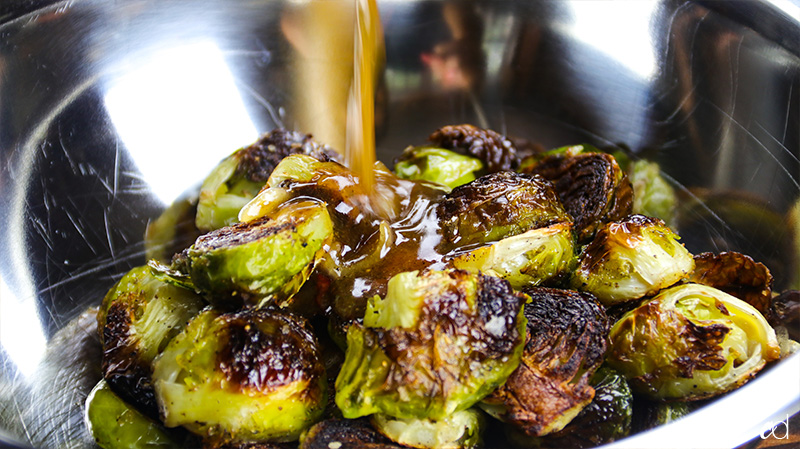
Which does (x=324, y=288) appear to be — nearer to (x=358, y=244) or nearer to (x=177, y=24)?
(x=358, y=244)

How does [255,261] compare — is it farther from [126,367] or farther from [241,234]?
[126,367]

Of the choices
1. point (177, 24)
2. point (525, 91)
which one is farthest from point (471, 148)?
point (177, 24)

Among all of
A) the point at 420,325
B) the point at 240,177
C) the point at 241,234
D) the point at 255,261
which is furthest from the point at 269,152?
the point at 420,325

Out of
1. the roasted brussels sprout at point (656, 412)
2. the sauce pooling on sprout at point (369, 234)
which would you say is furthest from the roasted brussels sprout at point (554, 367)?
the sauce pooling on sprout at point (369, 234)

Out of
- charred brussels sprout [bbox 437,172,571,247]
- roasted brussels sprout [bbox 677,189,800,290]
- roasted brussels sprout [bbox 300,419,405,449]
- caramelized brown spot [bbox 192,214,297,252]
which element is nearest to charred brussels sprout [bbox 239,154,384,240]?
caramelized brown spot [bbox 192,214,297,252]

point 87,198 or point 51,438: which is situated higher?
point 87,198

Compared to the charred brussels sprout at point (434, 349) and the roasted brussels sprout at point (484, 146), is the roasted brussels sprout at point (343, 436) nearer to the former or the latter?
the charred brussels sprout at point (434, 349)

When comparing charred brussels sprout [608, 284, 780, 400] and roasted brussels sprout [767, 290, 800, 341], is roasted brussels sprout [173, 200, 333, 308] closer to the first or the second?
charred brussels sprout [608, 284, 780, 400]
